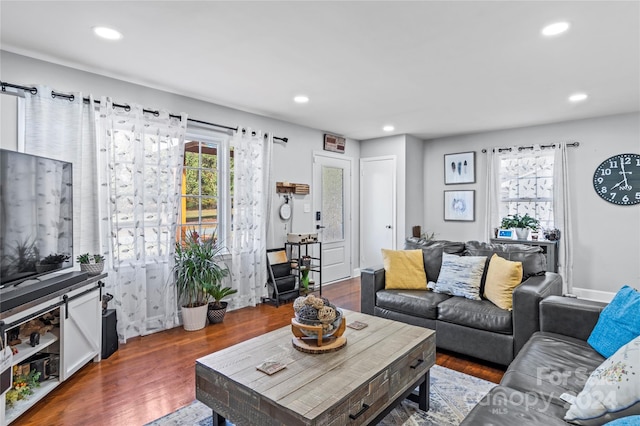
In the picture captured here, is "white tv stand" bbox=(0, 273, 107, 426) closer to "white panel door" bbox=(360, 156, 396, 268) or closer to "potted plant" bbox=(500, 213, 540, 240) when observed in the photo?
"white panel door" bbox=(360, 156, 396, 268)

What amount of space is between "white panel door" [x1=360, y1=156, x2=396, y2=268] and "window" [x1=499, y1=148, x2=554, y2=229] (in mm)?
1713

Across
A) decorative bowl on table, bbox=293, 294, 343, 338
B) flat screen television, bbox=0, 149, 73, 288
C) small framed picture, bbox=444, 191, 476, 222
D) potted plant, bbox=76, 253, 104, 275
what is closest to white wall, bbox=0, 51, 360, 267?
flat screen television, bbox=0, 149, 73, 288

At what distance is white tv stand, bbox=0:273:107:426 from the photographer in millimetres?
1982

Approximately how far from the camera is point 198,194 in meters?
4.02

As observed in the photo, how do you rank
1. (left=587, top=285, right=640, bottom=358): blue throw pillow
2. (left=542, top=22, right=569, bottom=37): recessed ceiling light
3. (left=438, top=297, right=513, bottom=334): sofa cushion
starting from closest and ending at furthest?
(left=587, top=285, right=640, bottom=358): blue throw pillow
(left=542, top=22, right=569, bottom=37): recessed ceiling light
(left=438, top=297, right=513, bottom=334): sofa cushion

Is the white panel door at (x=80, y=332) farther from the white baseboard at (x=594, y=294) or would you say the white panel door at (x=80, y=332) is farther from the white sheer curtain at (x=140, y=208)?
the white baseboard at (x=594, y=294)

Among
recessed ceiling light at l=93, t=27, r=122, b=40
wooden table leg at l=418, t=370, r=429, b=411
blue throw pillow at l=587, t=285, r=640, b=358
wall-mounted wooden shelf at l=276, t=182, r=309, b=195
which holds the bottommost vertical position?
wooden table leg at l=418, t=370, r=429, b=411

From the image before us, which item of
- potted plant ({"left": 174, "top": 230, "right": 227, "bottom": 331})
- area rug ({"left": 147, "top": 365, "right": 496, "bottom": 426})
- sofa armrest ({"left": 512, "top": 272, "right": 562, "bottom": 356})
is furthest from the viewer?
potted plant ({"left": 174, "top": 230, "right": 227, "bottom": 331})

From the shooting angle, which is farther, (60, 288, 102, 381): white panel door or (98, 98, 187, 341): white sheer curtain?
(98, 98, 187, 341): white sheer curtain

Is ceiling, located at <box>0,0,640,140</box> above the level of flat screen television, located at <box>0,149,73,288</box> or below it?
above

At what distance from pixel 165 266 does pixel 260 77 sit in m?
2.11

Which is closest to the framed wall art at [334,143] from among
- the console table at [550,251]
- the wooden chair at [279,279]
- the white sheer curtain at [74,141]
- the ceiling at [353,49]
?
the ceiling at [353,49]

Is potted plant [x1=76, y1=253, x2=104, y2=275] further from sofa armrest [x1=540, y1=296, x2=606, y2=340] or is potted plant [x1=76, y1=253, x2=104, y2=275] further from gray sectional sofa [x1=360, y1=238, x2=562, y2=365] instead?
sofa armrest [x1=540, y1=296, x2=606, y2=340]

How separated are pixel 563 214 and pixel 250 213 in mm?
4270
